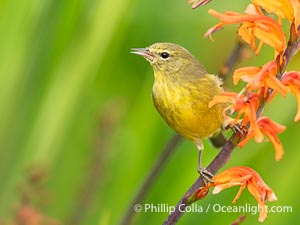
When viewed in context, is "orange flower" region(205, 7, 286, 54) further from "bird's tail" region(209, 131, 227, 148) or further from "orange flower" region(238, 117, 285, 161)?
"bird's tail" region(209, 131, 227, 148)

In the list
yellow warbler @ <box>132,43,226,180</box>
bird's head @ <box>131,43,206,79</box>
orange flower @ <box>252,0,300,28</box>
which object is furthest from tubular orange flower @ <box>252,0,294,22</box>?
bird's head @ <box>131,43,206,79</box>

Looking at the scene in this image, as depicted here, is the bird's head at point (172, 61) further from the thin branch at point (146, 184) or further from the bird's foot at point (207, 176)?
the bird's foot at point (207, 176)

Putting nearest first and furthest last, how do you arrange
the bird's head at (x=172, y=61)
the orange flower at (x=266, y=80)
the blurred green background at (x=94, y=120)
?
the orange flower at (x=266, y=80) < the bird's head at (x=172, y=61) < the blurred green background at (x=94, y=120)

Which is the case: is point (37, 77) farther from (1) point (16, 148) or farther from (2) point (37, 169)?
(2) point (37, 169)

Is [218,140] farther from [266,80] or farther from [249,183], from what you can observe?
[266,80]

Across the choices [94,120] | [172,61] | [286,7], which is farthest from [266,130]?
[94,120]

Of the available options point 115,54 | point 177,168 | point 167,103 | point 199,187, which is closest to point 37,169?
point 167,103

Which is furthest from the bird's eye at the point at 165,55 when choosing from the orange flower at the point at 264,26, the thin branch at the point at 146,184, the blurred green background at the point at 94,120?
the orange flower at the point at 264,26
